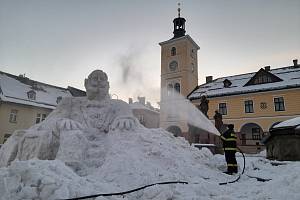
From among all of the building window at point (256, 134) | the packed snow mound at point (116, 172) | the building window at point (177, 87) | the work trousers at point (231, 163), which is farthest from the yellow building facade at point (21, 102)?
the work trousers at point (231, 163)

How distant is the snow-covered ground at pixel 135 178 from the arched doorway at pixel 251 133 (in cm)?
2434

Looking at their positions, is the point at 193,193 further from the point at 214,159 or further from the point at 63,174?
the point at 214,159

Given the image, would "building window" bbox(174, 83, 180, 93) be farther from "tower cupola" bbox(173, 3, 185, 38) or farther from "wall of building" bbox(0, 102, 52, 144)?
"wall of building" bbox(0, 102, 52, 144)

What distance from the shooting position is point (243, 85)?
104ft

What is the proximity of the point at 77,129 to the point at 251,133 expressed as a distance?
27878 millimetres

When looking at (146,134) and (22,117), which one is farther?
(22,117)

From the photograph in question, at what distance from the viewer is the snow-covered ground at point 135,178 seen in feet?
11.3

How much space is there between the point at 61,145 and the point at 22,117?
24.0 m

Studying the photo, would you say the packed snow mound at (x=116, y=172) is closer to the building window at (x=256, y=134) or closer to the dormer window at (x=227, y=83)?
the building window at (x=256, y=134)

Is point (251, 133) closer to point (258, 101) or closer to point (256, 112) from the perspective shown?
point (256, 112)

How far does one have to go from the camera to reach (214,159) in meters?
8.13

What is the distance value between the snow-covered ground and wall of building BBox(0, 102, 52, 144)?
23.0 m

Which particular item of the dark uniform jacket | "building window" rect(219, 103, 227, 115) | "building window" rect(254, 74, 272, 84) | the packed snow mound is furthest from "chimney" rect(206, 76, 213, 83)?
the packed snow mound

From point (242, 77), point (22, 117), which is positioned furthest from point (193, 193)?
point (242, 77)
